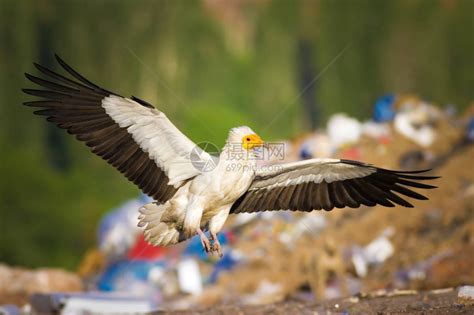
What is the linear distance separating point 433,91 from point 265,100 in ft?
7.86

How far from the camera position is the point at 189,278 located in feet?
27.2

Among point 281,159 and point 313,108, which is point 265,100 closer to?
point 313,108

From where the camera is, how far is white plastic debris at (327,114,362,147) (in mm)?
9633

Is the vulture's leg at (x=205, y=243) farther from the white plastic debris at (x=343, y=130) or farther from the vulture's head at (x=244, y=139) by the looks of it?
the white plastic debris at (x=343, y=130)

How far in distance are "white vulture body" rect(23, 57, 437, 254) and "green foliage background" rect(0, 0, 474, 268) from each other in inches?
178

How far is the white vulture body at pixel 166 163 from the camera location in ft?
16.4

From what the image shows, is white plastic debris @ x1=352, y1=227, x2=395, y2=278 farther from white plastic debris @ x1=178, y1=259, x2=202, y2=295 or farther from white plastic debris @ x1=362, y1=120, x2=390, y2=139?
white plastic debris @ x1=362, y1=120, x2=390, y2=139

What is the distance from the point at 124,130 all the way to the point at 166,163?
374mm

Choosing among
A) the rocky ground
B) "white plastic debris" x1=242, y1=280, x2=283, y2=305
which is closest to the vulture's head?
the rocky ground

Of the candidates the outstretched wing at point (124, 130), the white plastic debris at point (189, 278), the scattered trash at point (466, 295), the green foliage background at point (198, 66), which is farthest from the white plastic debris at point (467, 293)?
the green foliage background at point (198, 66)

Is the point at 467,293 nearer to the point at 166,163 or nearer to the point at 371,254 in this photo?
the point at 166,163

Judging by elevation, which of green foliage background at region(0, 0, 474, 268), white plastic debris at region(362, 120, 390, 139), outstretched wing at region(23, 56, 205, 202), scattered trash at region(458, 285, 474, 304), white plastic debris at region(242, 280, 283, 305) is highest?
green foliage background at region(0, 0, 474, 268)

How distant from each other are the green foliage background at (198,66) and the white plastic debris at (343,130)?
454 millimetres

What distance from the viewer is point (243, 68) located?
10.5 m
